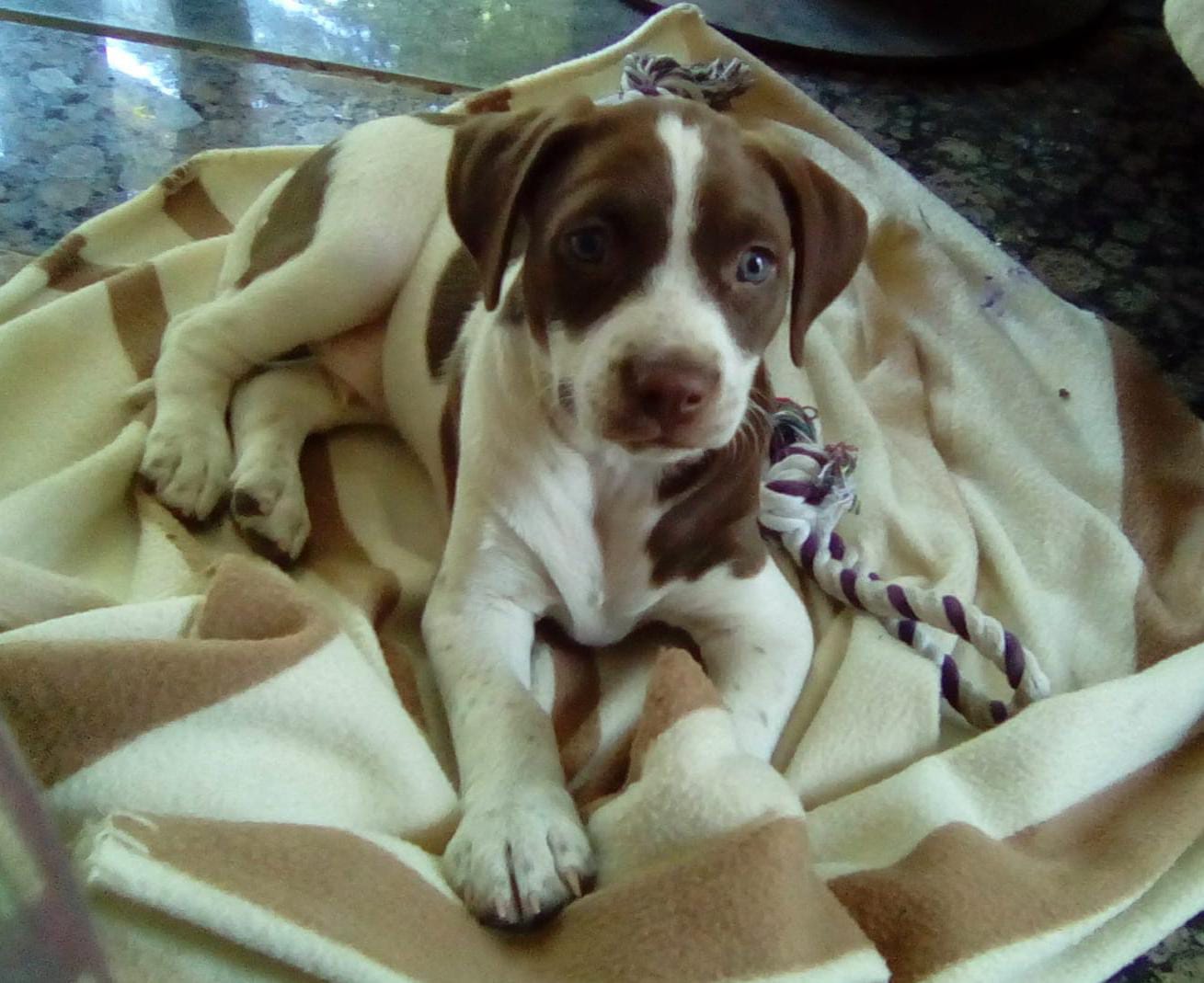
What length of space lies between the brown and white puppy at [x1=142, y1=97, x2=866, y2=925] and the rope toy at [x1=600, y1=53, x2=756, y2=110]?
56 centimetres

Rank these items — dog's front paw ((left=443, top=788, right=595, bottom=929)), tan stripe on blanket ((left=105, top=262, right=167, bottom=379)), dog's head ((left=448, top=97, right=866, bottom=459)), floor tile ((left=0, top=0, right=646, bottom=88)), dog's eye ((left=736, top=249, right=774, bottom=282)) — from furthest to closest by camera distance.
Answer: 1. floor tile ((left=0, top=0, right=646, bottom=88))
2. tan stripe on blanket ((left=105, top=262, right=167, bottom=379))
3. dog's eye ((left=736, top=249, right=774, bottom=282))
4. dog's head ((left=448, top=97, right=866, bottom=459))
5. dog's front paw ((left=443, top=788, right=595, bottom=929))

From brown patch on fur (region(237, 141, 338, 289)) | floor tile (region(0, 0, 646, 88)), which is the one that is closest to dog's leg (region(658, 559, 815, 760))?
brown patch on fur (region(237, 141, 338, 289))

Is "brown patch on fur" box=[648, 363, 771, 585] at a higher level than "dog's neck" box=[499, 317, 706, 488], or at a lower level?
lower

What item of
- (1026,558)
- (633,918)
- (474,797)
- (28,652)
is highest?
(28,652)

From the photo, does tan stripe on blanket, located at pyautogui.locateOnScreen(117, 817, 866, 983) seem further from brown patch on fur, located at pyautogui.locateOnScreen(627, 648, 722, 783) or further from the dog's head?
the dog's head

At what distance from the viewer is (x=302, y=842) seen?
54.8 inches

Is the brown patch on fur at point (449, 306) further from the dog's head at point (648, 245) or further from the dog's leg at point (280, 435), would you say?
the dog's head at point (648, 245)

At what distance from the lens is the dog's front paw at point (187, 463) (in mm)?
2170

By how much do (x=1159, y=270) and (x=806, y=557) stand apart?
5.39ft

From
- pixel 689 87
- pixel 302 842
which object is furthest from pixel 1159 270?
pixel 302 842

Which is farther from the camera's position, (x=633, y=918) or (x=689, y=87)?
(x=689, y=87)

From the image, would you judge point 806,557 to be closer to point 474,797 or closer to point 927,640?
point 927,640

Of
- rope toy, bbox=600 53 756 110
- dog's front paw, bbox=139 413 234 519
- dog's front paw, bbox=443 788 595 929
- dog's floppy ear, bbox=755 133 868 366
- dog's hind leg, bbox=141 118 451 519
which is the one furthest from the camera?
rope toy, bbox=600 53 756 110

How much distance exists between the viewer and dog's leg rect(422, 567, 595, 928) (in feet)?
4.97
